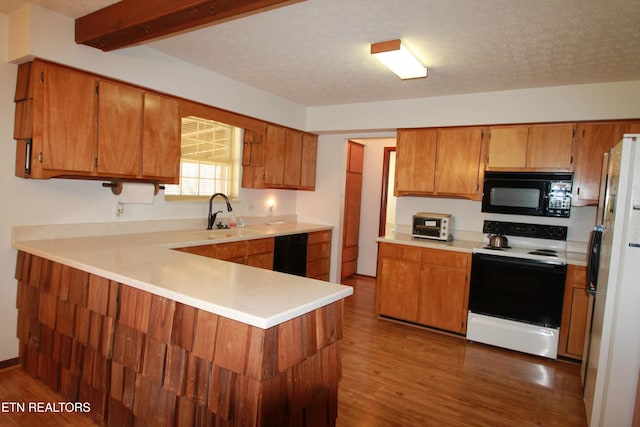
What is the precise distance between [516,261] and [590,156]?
1171 mm

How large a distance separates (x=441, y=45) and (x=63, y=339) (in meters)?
3.20

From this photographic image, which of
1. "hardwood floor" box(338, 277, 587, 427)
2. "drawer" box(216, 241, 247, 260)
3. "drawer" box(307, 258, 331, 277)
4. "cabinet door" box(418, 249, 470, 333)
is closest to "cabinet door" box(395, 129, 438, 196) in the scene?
"cabinet door" box(418, 249, 470, 333)

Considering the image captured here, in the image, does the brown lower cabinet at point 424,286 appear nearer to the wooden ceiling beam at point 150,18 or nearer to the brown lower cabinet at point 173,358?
the brown lower cabinet at point 173,358

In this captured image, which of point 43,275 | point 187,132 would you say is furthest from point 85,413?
point 187,132

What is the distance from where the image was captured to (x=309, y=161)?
16.8 ft

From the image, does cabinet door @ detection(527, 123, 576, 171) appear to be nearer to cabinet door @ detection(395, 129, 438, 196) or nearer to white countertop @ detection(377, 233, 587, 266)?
white countertop @ detection(377, 233, 587, 266)

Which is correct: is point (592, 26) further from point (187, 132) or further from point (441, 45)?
point (187, 132)

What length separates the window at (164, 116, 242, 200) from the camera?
149 inches

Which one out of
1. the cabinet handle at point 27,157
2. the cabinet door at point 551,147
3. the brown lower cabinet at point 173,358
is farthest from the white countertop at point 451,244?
the cabinet handle at point 27,157

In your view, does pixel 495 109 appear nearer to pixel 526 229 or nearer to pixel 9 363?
pixel 526 229

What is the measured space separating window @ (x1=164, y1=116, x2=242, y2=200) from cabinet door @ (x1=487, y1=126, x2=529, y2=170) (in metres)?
2.79

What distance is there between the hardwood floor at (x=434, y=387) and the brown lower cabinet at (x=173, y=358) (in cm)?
35

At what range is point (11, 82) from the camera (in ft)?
8.37

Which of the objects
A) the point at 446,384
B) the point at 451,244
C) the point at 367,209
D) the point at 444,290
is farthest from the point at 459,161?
the point at 367,209
